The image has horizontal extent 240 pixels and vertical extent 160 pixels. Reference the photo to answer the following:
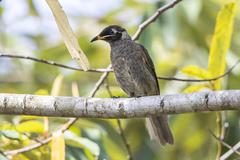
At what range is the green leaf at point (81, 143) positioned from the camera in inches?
126

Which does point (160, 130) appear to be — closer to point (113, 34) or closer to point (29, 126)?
point (113, 34)

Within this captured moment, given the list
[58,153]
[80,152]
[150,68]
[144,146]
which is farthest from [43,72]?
[58,153]

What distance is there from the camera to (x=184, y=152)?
544cm

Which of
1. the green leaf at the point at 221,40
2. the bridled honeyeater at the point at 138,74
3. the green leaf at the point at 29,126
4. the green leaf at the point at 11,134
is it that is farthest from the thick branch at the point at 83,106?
the bridled honeyeater at the point at 138,74

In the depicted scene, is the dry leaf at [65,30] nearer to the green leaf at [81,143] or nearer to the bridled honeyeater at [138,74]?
the green leaf at [81,143]

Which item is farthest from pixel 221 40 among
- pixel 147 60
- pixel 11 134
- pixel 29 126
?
pixel 11 134

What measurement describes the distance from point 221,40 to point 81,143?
1.68 m

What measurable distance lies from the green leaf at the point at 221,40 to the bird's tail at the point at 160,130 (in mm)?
878

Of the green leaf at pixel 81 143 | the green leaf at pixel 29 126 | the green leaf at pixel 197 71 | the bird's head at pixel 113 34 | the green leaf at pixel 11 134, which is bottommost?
the green leaf at pixel 81 143

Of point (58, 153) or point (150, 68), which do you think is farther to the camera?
point (150, 68)

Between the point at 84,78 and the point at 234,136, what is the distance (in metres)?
2.94

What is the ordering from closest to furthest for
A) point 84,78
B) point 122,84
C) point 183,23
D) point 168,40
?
point 122,84, point 168,40, point 183,23, point 84,78

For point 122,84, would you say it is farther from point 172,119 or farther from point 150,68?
point 172,119

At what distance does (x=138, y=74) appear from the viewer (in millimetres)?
4176
